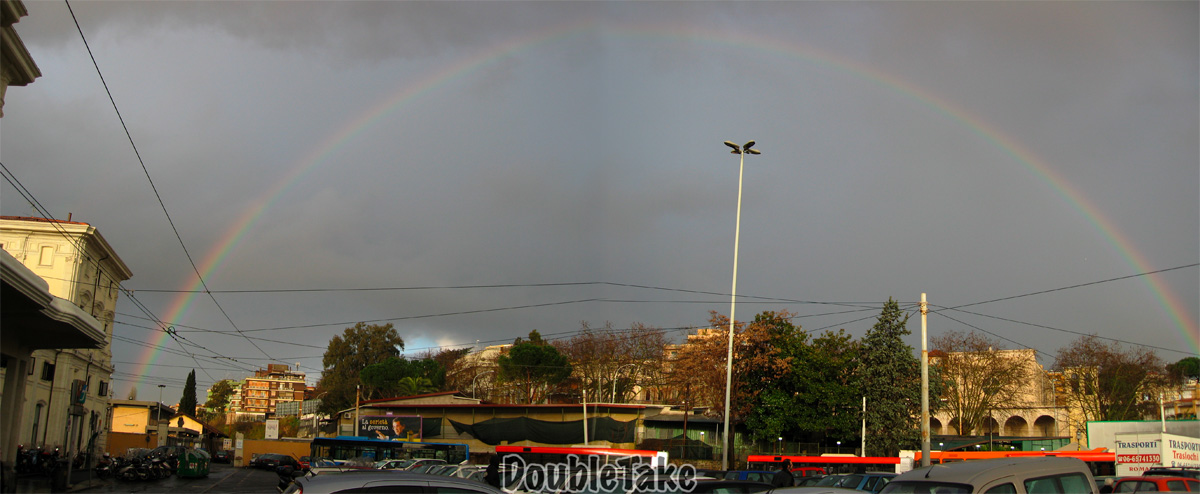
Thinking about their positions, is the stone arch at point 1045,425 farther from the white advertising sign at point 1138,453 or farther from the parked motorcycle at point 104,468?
the parked motorcycle at point 104,468

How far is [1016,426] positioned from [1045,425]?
2.71 m

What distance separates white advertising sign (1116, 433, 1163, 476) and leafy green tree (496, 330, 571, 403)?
1763 inches

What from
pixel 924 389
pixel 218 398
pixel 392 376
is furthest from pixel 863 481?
pixel 218 398

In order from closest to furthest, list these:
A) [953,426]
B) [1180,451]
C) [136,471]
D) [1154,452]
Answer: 1. [1154,452]
2. [1180,451]
3. [136,471]
4. [953,426]

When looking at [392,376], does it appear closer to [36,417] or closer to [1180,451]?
[36,417]

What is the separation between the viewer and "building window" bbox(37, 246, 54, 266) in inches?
1845

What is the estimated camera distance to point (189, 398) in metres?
113

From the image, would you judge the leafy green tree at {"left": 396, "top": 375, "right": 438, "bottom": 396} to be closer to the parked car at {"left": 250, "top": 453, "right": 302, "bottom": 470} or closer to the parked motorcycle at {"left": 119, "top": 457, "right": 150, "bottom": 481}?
the parked car at {"left": 250, "top": 453, "right": 302, "bottom": 470}

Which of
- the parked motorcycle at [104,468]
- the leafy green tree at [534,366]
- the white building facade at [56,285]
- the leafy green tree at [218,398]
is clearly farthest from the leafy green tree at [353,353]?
the leafy green tree at [218,398]

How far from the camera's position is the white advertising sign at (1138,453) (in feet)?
92.2

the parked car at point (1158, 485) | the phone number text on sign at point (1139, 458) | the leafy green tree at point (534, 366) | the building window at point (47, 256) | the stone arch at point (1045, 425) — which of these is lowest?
the stone arch at point (1045, 425)

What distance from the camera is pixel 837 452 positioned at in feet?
154

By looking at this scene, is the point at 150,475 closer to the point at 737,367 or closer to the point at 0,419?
the point at 0,419

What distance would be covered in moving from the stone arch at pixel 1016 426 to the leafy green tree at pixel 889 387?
41.2 m
